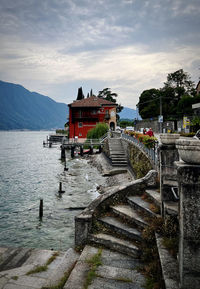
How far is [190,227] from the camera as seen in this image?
3352 millimetres

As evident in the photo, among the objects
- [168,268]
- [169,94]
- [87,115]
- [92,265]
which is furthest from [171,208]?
[169,94]

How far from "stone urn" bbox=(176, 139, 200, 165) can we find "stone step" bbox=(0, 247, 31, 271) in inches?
236

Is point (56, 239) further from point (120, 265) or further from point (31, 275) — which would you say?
point (120, 265)

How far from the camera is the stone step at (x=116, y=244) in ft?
16.5

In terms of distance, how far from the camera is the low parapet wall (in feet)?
19.4

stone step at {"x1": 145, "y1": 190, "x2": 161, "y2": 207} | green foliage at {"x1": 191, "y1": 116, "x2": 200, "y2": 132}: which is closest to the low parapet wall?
stone step at {"x1": 145, "y1": 190, "x2": 161, "y2": 207}

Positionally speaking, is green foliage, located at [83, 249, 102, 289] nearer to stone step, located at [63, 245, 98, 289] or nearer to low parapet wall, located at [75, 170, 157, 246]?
stone step, located at [63, 245, 98, 289]

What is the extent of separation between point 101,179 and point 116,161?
339cm

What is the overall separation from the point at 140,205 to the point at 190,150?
3209 mm

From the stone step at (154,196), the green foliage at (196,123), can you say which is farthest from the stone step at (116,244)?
the green foliage at (196,123)

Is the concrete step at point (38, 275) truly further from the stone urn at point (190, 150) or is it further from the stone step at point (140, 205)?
the stone urn at point (190, 150)

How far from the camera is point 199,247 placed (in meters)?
3.33

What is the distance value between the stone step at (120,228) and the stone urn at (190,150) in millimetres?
2741

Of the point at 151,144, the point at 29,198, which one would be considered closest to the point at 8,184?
the point at 29,198
